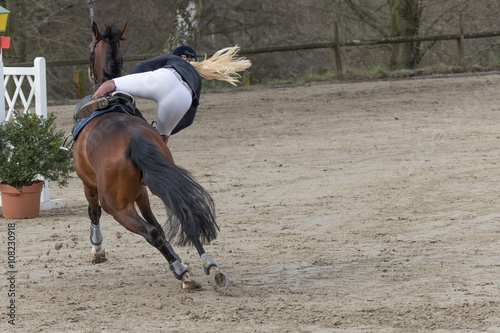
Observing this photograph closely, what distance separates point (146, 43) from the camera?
73.3 feet

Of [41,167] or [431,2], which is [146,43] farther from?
[41,167]

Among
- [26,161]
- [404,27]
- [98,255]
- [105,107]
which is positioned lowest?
[98,255]

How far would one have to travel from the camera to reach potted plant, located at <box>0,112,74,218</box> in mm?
7426

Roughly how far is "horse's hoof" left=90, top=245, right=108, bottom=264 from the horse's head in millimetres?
1402

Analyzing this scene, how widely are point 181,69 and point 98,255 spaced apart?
5.73 ft

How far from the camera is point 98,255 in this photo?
18.8ft

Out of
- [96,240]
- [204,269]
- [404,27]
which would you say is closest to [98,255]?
[96,240]

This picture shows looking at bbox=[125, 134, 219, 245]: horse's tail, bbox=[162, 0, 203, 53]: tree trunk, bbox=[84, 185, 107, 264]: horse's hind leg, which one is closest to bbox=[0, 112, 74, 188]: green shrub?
bbox=[84, 185, 107, 264]: horse's hind leg

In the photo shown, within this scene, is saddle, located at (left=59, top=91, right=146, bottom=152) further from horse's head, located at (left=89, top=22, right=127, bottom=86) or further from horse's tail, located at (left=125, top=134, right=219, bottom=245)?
horse's tail, located at (left=125, top=134, right=219, bottom=245)

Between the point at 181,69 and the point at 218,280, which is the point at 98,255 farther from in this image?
the point at 181,69

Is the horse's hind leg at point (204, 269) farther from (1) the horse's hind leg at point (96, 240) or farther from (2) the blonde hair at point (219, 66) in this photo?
(2) the blonde hair at point (219, 66)

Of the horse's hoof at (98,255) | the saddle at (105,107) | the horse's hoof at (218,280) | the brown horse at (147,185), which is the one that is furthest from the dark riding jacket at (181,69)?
the horse's hoof at (218,280)

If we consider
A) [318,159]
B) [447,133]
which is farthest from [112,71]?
[447,133]

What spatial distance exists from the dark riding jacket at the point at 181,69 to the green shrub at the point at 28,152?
8.47ft
